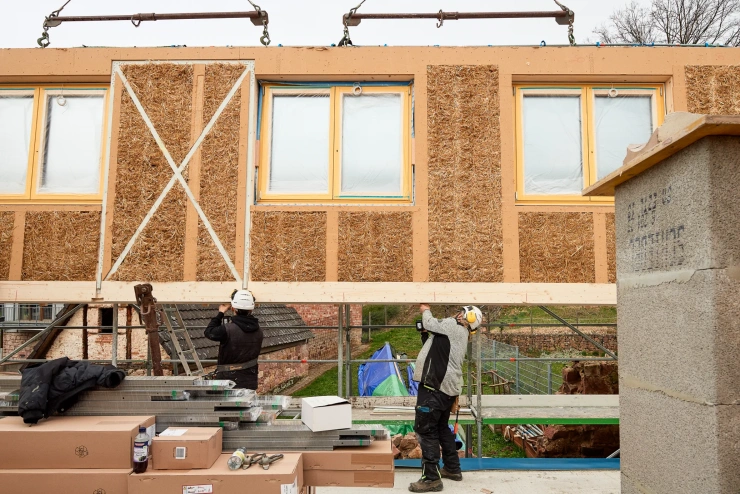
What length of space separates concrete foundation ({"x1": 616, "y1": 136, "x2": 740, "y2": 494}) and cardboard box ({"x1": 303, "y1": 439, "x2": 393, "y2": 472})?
1.80m

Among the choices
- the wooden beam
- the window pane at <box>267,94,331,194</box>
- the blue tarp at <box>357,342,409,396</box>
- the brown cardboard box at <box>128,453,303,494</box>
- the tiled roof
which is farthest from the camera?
the blue tarp at <box>357,342,409,396</box>

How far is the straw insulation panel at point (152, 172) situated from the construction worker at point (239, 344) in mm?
1108

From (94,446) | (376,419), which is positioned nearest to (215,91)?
(94,446)

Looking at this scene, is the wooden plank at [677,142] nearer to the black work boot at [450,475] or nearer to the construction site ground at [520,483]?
the construction site ground at [520,483]

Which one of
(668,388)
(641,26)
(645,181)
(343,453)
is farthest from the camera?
(641,26)

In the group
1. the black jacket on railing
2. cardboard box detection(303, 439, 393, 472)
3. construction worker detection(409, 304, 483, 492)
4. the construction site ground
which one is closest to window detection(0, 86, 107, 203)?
the black jacket on railing

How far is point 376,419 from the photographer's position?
866 centimetres

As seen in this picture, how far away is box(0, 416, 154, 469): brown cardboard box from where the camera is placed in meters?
4.23

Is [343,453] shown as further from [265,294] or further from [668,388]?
[265,294]

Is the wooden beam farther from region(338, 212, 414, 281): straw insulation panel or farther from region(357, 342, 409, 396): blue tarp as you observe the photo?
region(357, 342, 409, 396): blue tarp

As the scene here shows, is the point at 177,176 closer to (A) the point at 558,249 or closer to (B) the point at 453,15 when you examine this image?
(B) the point at 453,15

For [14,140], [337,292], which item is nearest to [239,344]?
[337,292]

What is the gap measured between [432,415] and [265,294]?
8.26 ft

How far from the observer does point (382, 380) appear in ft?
51.6
